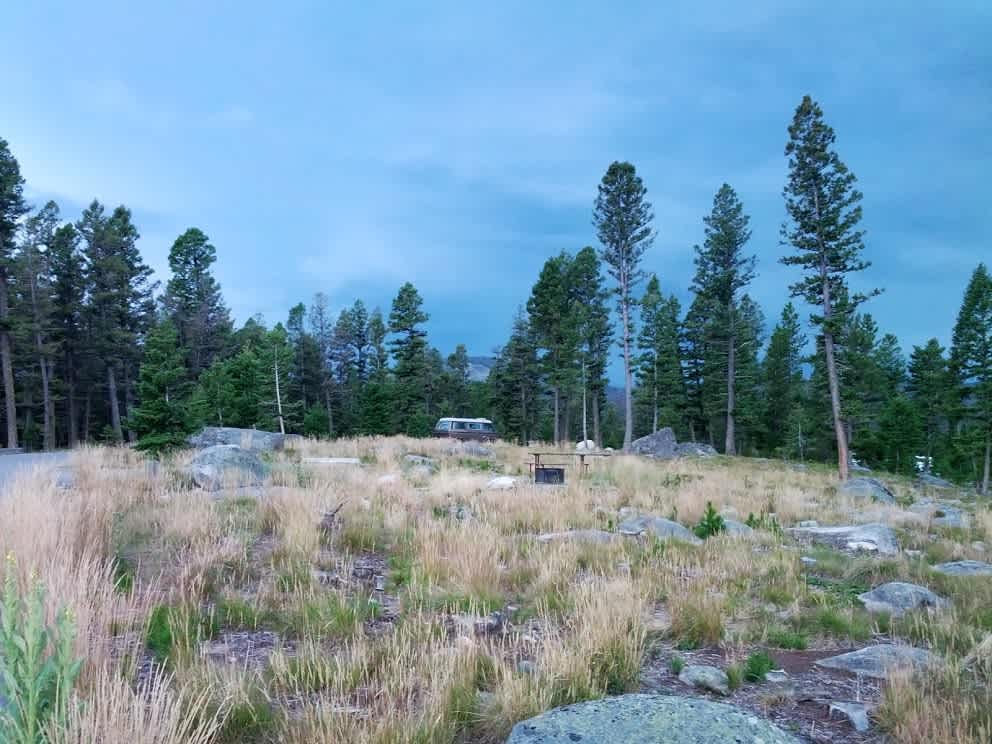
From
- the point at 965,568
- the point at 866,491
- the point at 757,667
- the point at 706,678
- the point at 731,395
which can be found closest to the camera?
the point at 706,678

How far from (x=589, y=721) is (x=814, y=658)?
239 cm

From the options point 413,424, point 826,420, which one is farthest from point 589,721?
point 826,420

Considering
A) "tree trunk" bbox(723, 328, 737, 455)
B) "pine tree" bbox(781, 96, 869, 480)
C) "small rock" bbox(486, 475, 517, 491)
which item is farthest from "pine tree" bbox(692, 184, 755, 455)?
"small rock" bbox(486, 475, 517, 491)

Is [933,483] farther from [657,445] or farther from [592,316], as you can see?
[592,316]

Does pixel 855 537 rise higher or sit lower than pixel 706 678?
lower

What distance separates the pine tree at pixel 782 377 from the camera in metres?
47.3

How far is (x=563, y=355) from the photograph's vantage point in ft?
131

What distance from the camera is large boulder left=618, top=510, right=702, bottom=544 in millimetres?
7484

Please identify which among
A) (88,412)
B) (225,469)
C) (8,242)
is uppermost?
(8,242)

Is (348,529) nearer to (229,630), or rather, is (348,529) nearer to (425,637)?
(229,630)

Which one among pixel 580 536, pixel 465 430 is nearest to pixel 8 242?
pixel 465 430

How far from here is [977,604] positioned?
4.94 meters

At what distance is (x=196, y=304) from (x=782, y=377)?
49.5m

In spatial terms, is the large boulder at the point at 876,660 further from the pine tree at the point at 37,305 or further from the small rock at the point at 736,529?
the pine tree at the point at 37,305
